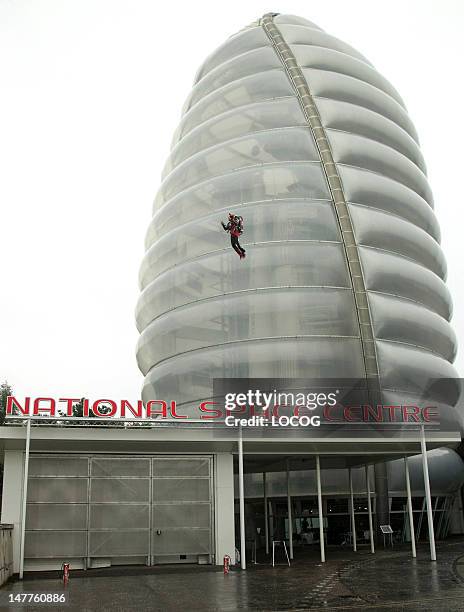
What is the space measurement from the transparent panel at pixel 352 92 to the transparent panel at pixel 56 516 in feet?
106

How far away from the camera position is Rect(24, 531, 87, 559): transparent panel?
95.3 ft

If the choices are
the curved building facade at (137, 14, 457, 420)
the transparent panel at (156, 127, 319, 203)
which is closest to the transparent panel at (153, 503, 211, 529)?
the curved building facade at (137, 14, 457, 420)

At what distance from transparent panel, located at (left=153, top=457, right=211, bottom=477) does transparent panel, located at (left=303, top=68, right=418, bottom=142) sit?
93.3ft

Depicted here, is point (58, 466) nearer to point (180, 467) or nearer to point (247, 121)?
point (180, 467)

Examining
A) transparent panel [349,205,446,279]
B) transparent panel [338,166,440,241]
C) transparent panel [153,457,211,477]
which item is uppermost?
transparent panel [338,166,440,241]

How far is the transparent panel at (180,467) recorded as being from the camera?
31070 millimetres

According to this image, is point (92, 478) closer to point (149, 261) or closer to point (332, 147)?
point (149, 261)

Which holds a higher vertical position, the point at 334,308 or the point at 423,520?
the point at 334,308

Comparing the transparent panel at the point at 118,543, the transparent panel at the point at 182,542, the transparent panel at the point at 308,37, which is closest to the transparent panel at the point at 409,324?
the transparent panel at the point at 182,542

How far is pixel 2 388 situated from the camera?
66.9 metres

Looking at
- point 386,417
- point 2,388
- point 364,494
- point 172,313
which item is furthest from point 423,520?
point 2,388

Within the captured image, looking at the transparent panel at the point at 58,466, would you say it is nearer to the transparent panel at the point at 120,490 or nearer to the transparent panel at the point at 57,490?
the transparent panel at the point at 57,490

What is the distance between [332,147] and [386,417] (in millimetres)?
18885

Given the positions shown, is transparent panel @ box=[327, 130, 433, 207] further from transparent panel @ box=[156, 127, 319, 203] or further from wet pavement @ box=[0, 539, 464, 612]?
wet pavement @ box=[0, 539, 464, 612]
